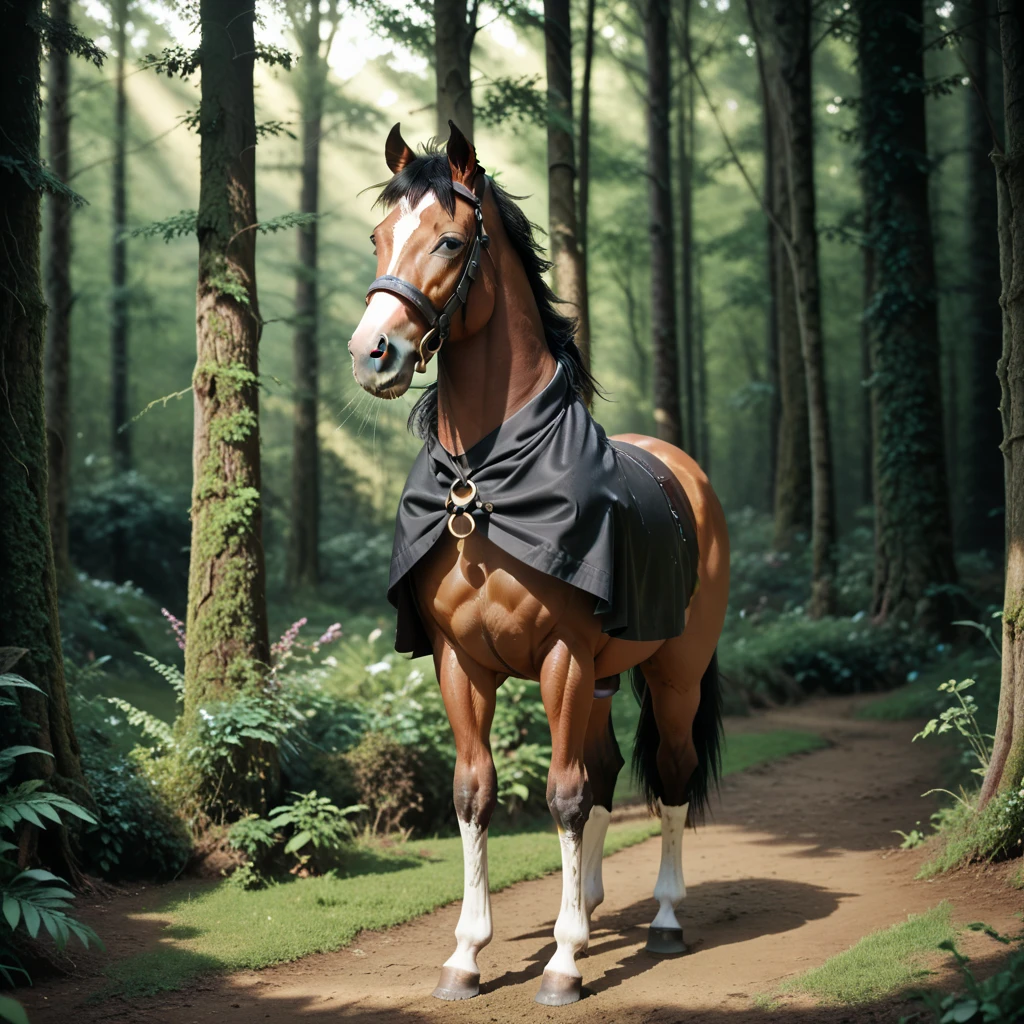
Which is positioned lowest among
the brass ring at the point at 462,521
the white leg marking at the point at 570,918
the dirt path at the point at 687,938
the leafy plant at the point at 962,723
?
the dirt path at the point at 687,938

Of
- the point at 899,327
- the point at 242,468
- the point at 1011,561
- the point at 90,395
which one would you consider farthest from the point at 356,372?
the point at 90,395

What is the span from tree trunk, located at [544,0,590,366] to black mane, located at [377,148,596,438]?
4.51m

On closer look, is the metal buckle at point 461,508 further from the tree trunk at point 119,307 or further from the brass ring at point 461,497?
the tree trunk at point 119,307

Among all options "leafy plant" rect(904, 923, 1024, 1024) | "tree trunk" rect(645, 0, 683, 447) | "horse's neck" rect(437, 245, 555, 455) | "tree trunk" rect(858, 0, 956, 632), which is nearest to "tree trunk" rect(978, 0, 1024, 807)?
A: "leafy plant" rect(904, 923, 1024, 1024)

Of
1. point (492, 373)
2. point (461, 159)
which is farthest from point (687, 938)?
point (461, 159)

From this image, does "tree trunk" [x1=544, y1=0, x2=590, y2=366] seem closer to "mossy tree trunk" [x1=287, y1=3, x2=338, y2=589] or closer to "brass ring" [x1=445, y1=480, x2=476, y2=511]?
"brass ring" [x1=445, y1=480, x2=476, y2=511]

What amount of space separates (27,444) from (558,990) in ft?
12.5

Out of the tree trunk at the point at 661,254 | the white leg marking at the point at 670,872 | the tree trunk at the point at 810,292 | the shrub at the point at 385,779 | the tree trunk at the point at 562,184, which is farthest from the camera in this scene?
the tree trunk at the point at 810,292

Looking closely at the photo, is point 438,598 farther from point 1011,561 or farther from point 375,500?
point 375,500

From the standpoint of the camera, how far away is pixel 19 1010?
271 cm

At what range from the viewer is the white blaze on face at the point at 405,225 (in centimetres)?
401

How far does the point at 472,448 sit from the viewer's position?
426 centimetres

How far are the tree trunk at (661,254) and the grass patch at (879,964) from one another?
9468 millimetres

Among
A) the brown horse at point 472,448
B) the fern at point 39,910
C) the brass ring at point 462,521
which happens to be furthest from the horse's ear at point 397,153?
the fern at point 39,910
